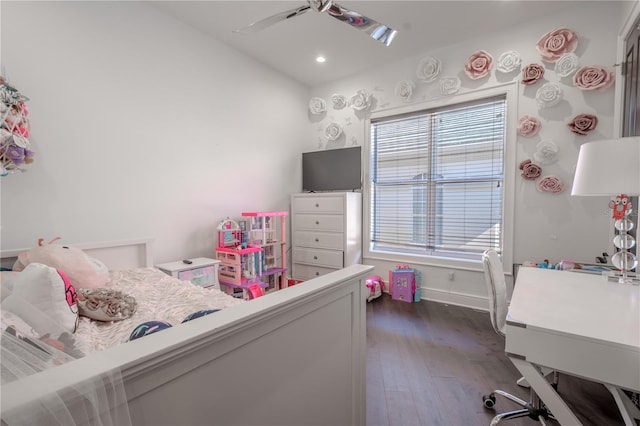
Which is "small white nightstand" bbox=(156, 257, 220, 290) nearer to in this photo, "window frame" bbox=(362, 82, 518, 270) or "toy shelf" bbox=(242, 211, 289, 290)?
"toy shelf" bbox=(242, 211, 289, 290)

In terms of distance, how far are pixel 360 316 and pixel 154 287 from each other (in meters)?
1.33

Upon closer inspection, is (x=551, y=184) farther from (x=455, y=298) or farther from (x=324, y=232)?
(x=324, y=232)

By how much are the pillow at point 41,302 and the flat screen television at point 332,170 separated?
3.01 m

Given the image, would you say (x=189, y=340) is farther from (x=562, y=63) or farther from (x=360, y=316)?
(x=562, y=63)

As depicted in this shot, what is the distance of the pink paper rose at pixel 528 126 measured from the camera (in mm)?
2686

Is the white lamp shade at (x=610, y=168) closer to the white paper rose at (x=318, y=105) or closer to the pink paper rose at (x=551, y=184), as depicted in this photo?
the pink paper rose at (x=551, y=184)

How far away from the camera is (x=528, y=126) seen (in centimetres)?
270

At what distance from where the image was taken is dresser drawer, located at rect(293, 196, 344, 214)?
11.3ft

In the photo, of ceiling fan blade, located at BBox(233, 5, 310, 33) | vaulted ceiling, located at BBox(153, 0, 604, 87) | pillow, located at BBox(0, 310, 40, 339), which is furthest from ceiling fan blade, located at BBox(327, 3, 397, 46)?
pillow, located at BBox(0, 310, 40, 339)

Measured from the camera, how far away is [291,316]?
950 mm

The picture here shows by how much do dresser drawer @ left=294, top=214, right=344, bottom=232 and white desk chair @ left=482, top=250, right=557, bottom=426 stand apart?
1896 millimetres

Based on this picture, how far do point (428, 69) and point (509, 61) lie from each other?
0.77 m

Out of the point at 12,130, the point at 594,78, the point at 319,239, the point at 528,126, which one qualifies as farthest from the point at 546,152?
the point at 12,130

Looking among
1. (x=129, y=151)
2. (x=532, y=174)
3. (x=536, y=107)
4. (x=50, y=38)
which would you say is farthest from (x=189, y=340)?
(x=536, y=107)
